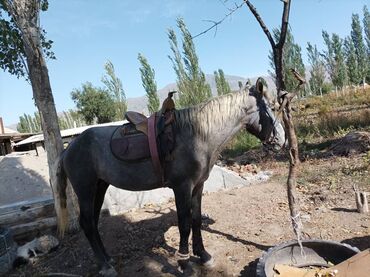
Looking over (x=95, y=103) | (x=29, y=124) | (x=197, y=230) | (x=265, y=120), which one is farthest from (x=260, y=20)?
(x=29, y=124)

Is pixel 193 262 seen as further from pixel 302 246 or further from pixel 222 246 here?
pixel 302 246

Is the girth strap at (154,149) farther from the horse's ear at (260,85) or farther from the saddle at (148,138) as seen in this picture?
the horse's ear at (260,85)

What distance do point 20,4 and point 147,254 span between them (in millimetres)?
3899

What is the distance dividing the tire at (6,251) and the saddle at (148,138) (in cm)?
212

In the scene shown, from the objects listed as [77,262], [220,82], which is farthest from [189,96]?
[77,262]

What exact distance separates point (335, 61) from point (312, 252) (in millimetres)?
41108

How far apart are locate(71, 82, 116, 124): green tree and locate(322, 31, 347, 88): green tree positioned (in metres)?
24.4

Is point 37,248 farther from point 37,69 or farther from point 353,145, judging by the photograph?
point 353,145

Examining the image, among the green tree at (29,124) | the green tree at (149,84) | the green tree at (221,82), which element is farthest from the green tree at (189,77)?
the green tree at (29,124)

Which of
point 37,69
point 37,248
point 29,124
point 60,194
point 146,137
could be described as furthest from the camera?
point 29,124

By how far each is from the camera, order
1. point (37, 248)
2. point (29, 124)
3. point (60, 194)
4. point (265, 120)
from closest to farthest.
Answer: point (265, 120) → point (60, 194) → point (37, 248) → point (29, 124)

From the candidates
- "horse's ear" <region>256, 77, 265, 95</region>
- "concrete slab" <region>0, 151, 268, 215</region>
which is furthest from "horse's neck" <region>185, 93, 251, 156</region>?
"concrete slab" <region>0, 151, 268, 215</region>

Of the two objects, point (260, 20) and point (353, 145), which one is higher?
point (260, 20)

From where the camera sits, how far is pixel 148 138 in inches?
131
